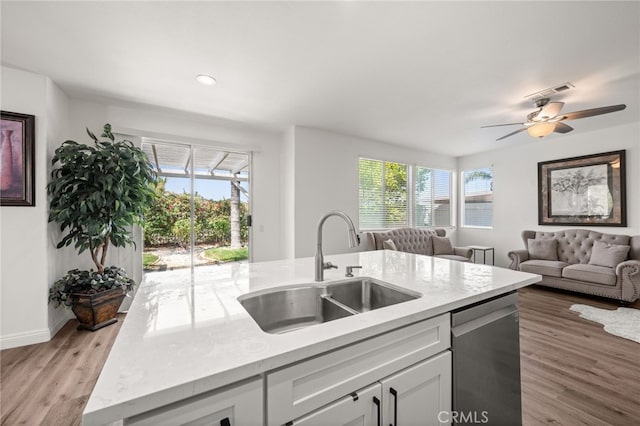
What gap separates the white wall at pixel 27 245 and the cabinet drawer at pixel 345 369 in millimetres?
3185

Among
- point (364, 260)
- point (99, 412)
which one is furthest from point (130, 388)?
Answer: point (364, 260)

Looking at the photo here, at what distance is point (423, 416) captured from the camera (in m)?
1.03

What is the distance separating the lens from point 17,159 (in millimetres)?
2457

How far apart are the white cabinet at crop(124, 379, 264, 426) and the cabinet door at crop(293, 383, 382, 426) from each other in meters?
0.15

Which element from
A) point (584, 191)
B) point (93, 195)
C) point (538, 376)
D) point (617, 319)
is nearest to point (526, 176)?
point (584, 191)

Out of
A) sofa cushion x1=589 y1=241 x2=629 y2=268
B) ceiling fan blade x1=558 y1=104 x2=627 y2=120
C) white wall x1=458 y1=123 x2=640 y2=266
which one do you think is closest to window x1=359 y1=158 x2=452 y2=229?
white wall x1=458 y1=123 x2=640 y2=266

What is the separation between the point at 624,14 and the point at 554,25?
1.25 ft

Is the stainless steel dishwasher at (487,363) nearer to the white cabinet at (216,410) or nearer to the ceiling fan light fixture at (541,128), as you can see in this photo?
the white cabinet at (216,410)

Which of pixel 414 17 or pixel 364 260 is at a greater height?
pixel 414 17

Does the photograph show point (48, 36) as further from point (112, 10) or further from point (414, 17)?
point (414, 17)

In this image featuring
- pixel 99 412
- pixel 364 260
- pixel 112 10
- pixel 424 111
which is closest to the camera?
pixel 99 412

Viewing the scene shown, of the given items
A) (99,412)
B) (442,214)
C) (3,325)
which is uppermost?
(442,214)

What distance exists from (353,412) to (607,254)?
4.96 metres

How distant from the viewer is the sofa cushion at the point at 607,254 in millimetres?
3662
